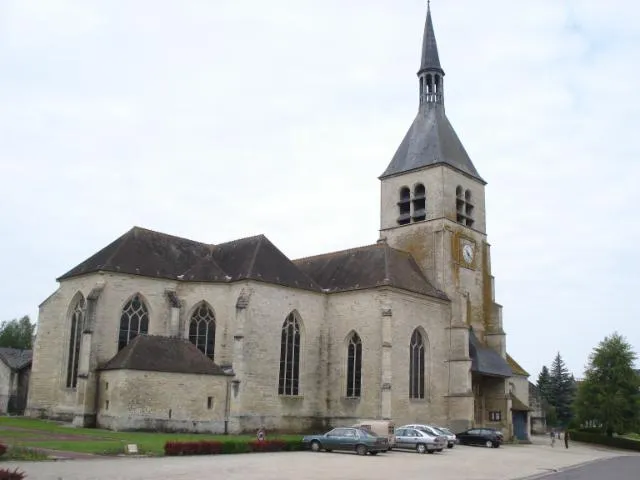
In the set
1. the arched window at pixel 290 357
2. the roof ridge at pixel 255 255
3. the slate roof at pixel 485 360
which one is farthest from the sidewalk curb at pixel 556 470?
the roof ridge at pixel 255 255

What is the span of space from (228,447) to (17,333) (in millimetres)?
61986

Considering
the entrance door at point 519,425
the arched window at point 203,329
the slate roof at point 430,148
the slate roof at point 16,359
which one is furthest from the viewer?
the slate roof at point 16,359

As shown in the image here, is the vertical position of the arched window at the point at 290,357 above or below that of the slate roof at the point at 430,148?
below

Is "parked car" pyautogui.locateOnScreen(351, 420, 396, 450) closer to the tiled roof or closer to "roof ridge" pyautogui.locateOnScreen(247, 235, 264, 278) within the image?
"roof ridge" pyautogui.locateOnScreen(247, 235, 264, 278)

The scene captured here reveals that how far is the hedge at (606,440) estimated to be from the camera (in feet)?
149

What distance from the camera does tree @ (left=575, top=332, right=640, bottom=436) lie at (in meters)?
47.0

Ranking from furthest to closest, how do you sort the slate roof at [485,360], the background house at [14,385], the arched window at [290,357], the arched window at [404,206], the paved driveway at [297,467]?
the background house at [14,385], the arched window at [404,206], the slate roof at [485,360], the arched window at [290,357], the paved driveway at [297,467]

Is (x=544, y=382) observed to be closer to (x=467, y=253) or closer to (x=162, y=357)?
(x=467, y=253)

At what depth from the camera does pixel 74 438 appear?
80.0ft

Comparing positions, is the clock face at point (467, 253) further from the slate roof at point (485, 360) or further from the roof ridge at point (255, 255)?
the roof ridge at point (255, 255)

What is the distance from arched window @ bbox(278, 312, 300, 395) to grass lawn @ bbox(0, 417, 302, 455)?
456 centimetres

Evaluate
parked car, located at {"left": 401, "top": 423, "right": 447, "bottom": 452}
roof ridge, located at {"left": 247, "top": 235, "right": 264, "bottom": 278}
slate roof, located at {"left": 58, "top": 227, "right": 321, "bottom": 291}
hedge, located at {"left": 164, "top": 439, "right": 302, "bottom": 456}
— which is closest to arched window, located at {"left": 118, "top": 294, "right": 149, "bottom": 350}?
slate roof, located at {"left": 58, "top": 227, "right": 321, "bottom": 291}

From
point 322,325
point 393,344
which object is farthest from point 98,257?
point 393,344

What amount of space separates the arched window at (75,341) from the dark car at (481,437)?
20.9 metres
